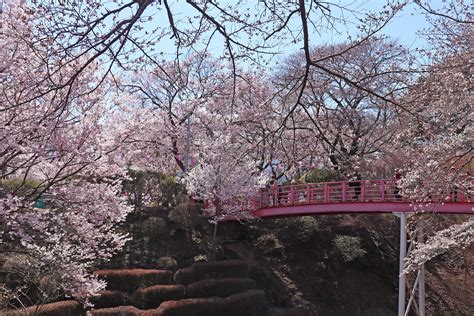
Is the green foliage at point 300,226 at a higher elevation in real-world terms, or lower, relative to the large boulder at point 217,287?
higher

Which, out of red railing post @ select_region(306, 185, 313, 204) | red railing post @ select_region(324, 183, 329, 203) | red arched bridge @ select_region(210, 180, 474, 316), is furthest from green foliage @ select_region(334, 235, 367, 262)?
red railing post @ select_region(324, 183, 329, 203)

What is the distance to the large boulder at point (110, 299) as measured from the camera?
1140 cm

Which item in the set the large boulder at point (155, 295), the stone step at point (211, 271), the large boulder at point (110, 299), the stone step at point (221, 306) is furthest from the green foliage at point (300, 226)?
the large boulder at point (110, 299)

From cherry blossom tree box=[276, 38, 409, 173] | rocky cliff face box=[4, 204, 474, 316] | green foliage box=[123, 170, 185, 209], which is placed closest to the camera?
cherry blossom tree box=[276, 38, 409, 173]

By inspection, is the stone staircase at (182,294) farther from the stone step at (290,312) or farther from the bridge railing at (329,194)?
the bridge railing at (329,194)

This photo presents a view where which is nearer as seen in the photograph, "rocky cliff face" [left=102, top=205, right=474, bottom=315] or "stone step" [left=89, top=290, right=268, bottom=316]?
"stone step" [left=89, top=290, right=268, bottom=316]

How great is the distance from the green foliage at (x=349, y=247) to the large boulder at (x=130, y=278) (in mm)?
6364

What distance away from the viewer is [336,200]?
15430 mm

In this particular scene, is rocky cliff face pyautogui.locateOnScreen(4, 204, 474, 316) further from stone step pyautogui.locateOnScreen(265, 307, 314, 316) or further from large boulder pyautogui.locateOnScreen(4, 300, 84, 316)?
large boulder pyautogui.locateOnScreen(4, 300, 84, 316)

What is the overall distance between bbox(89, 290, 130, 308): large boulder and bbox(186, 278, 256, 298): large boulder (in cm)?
154

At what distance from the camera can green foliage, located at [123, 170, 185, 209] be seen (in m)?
15.9

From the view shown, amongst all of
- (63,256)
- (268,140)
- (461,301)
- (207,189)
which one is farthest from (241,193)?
(268,140)

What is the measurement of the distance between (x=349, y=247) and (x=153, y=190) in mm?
6286

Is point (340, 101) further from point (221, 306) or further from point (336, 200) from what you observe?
point (336, 200)
